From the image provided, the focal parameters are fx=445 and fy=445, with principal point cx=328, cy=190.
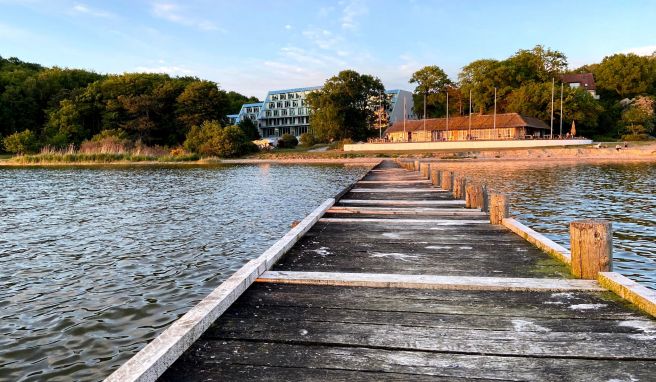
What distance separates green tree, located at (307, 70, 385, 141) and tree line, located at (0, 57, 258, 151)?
18.5 metres

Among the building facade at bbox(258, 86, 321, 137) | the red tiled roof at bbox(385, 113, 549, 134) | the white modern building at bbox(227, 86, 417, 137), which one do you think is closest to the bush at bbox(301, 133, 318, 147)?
the red tiled roof at bbox(385, 113, 549, 134)

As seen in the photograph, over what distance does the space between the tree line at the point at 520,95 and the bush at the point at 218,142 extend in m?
18.3

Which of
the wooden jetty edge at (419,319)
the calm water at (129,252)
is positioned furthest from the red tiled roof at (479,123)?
the wooden jetty edge at (419,319)

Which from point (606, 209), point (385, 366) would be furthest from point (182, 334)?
point (606, 209)

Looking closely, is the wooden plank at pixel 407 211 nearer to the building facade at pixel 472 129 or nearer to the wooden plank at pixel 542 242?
the wooden plank at pixel 542 242

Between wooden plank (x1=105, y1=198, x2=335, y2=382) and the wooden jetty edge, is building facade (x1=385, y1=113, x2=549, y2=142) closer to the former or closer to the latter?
the wooden jetty edge

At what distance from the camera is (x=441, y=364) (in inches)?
131

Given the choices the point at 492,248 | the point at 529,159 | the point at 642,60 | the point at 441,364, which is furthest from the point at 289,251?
the point at 642,60

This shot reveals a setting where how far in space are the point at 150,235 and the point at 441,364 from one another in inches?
451

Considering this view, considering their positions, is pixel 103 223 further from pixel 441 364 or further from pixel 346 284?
pixel 441 364

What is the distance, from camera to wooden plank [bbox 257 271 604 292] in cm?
499

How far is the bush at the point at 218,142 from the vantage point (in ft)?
240

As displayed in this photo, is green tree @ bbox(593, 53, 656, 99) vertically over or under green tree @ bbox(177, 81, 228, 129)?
over

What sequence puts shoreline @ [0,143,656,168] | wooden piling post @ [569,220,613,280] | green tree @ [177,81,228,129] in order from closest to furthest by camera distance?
wooden piling post @ [569,220,613,280]
shoreline @ [0,143,656,168]
green tree @ [177,81,228,129]
